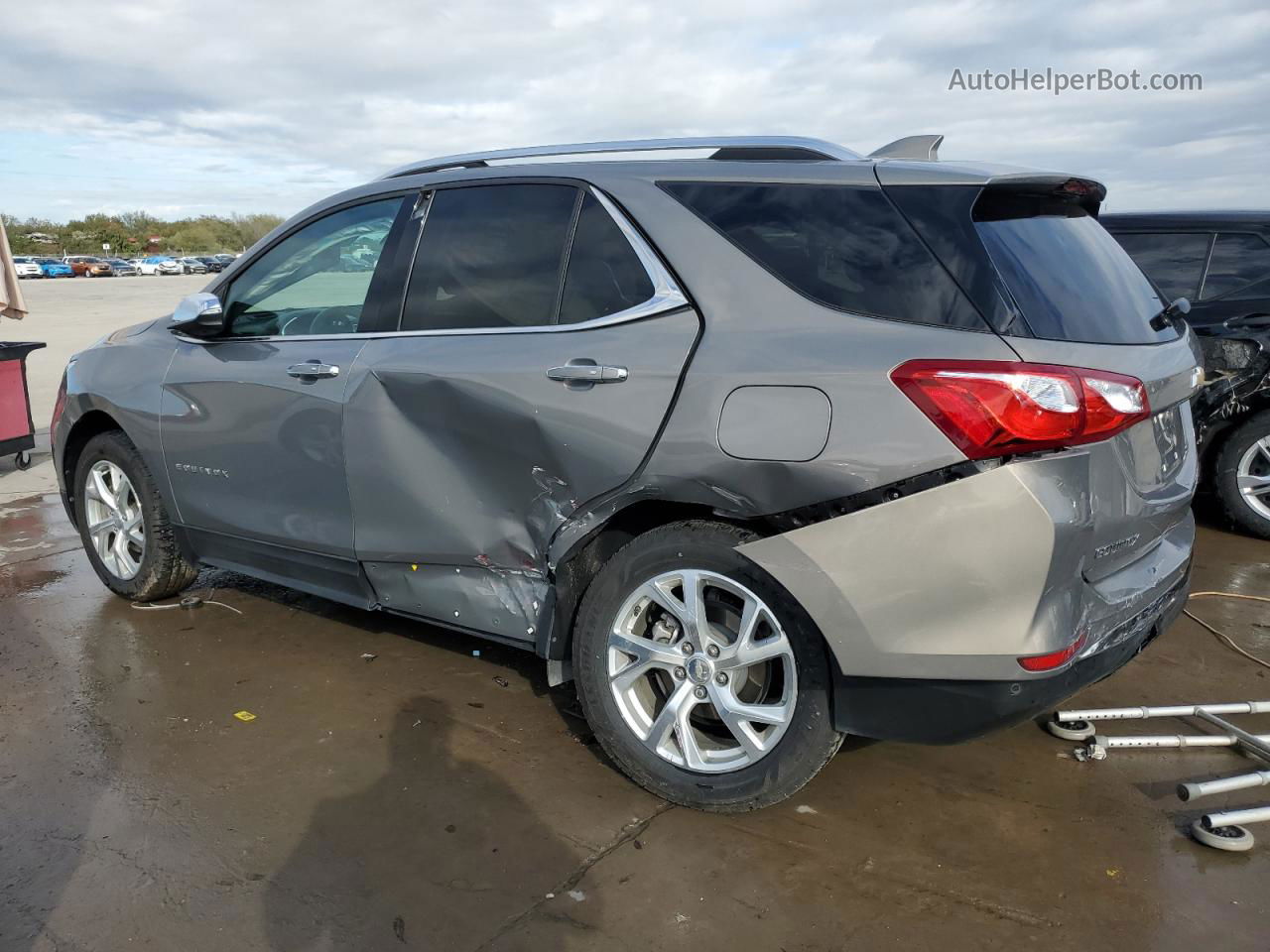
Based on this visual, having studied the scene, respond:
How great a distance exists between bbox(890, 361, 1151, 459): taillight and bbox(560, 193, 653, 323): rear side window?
0.91 metres

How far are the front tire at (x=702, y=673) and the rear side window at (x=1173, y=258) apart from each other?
4.36 m

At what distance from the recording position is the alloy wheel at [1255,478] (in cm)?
555

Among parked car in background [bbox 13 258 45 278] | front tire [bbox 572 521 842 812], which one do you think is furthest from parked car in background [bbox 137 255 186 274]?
front tire [bbox 572 521 842 812]

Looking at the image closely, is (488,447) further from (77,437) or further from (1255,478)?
(1255,478)

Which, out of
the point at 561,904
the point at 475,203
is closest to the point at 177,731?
the point at 561,904

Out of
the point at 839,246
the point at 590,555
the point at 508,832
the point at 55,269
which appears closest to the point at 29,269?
the point at 55,269

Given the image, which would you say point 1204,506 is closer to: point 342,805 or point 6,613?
point 342,805

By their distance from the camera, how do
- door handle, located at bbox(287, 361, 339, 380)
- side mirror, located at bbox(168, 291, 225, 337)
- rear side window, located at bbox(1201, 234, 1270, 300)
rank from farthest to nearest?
rear side window, located at bbox(1201, 234, 1270, 300) → side mirror, located at bbox(168, 291, 225, 337) → door handle, located at bbox(287, 361, 339, 380)

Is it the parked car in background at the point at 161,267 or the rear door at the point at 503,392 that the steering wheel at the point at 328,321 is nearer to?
the rear door at the point at 503,392

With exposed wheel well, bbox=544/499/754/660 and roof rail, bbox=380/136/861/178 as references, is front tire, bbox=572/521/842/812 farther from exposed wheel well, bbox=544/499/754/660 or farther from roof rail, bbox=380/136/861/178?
roof rail, bbox=380/136/861/178

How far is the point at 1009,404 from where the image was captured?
232cm

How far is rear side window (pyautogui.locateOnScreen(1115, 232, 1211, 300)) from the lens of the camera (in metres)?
5.84

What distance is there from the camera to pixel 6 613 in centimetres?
464

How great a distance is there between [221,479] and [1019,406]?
310 cm
